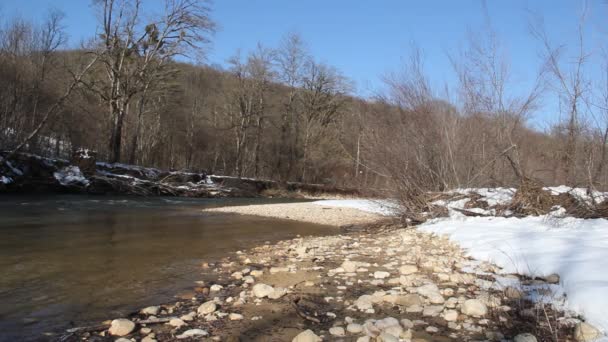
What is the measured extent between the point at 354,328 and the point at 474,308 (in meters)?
0.96

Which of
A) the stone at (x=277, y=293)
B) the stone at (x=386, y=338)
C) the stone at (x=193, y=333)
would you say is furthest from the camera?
the stone at (x=277, y=293)

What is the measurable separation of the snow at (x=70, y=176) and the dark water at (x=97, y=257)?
6.36m

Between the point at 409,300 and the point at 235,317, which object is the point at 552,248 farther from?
the point at 235,317

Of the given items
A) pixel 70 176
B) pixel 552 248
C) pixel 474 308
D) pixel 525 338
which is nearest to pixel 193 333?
pixel 474 308

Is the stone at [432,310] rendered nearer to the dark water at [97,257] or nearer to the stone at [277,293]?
the stone at [277,293]

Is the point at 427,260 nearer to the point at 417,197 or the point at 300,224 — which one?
the point at 417,197

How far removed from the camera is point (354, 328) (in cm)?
292

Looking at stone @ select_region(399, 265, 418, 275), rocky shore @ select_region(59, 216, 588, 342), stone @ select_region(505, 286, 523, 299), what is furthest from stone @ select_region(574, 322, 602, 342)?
stone @ select_region(399, 265, 418, 275)

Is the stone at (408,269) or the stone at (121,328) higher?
the stone at (408,269)

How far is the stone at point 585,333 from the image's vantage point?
8.07 ft

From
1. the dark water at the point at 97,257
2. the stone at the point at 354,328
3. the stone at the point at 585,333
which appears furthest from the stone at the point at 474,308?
the dark water at the point at 97,257

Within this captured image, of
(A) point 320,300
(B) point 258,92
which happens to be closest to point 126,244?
(A) point 320,300

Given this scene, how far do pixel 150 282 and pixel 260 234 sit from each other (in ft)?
14.9

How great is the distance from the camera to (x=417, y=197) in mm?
9578
